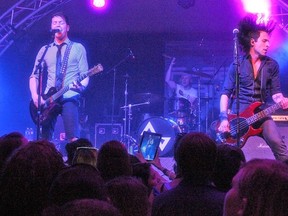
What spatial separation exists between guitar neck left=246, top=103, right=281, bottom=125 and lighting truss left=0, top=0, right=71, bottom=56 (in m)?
6.69

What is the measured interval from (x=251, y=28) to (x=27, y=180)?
5109mm

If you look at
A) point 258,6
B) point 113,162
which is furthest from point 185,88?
point 113,162

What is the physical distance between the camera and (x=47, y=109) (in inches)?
314

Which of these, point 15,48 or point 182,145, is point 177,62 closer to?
point 15,48

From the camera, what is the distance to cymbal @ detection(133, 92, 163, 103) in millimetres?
11289

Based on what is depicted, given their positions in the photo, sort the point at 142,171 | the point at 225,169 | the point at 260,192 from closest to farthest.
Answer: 1. the point at 260,192
2. the point at 225,169
3. the point at 142,171

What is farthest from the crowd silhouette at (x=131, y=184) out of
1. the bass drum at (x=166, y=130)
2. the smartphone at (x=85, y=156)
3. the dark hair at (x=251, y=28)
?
the bass drum at (x=166, y=130)

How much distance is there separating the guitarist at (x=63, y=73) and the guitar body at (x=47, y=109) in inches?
1.5

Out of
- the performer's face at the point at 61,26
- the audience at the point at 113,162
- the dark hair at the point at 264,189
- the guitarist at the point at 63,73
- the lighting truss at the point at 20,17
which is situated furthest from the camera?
the lighting truss at the point at 20,17

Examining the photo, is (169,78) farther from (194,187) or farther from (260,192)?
(260,192)

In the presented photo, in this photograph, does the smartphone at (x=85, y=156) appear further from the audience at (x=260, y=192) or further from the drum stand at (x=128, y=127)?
the drum stand at (x=128, y=127)

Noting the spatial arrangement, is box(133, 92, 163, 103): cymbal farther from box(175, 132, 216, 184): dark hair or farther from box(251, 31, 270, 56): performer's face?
box(175, 132, 216, 184): dark hair

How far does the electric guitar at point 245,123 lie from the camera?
5.84 metres

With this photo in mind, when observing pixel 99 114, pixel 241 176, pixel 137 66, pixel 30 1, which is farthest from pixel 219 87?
pixel 241 176
